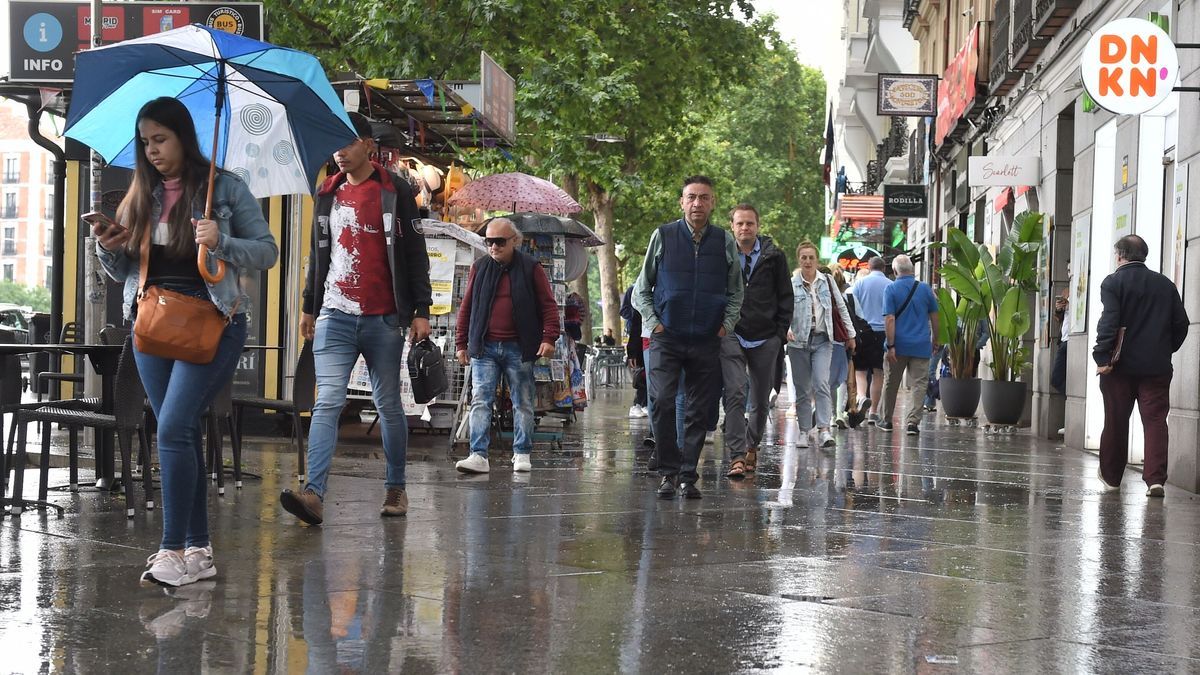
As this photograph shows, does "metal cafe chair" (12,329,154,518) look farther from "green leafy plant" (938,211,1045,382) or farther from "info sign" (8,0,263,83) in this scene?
"green leafy plant" (938,211,1045,382)

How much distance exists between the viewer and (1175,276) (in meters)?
12.1

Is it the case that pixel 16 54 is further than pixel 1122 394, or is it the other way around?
pixel 16 54

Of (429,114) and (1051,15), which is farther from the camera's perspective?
(1051,15)

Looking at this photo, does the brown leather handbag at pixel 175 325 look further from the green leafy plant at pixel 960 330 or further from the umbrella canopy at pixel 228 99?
the green leafy plant at pixel 960 330

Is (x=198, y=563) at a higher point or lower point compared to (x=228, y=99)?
lower

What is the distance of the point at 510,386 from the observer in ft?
36.1

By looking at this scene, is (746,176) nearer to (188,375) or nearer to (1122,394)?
(1122,394)

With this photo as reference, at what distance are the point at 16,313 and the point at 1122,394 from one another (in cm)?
3498

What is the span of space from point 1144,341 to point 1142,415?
0.53 meters

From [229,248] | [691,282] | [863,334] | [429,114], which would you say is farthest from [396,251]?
[863,334]

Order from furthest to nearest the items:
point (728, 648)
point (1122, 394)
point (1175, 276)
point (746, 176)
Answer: point (746, 176) < point (1175, 276) < point (1122, 394) < point (728, 648)

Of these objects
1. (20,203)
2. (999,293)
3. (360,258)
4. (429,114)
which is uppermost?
(20,203)

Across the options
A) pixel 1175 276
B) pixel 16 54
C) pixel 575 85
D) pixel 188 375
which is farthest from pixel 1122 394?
pixel 575 85

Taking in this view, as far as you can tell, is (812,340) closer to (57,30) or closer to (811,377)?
(811,377)
